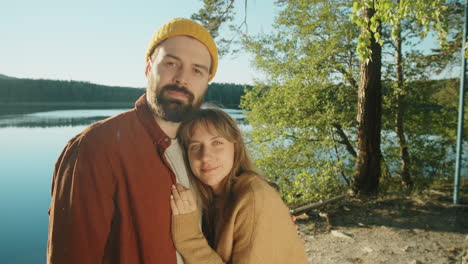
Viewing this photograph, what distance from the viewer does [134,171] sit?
50.1 inches

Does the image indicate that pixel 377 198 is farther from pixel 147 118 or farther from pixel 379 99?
pixel 147 118

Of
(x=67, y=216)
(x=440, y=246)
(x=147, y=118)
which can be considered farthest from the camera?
(x=440, y=246)

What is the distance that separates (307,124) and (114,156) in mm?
7052

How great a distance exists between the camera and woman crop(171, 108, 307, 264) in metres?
1.43

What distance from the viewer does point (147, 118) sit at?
4.85ft

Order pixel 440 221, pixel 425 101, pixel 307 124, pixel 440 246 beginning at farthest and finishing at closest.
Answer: pixel 425 101
pixel 307 124
pixel 440 221
pixel 440 246

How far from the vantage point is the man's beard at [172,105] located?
1471 millimetres

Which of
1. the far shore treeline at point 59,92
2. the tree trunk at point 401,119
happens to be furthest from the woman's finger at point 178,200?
the far shore treeline at point 59,92

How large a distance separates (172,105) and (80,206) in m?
0.63

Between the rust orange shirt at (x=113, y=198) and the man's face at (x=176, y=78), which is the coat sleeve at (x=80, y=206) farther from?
the man's face at (x=176, y=78)

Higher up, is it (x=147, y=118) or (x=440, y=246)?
(x=147, y=118)

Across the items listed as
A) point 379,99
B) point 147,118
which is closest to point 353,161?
point 379,99

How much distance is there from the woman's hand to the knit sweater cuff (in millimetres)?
24

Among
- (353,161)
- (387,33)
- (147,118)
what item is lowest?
(353,161)
